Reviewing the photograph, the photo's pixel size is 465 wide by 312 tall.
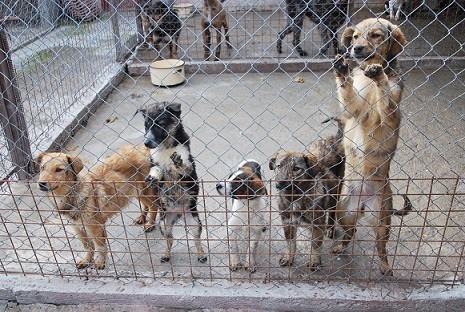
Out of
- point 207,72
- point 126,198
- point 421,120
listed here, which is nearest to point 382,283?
point 126,198

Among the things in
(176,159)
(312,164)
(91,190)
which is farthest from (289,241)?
(91,190)

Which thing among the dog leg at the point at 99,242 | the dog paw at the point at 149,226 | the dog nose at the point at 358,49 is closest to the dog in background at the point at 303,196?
the dog nose at the point at 358,49

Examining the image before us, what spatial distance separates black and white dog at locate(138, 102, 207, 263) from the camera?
3.86 metres

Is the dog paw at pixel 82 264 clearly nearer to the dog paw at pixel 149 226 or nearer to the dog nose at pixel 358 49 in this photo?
the dog paw at pixel 149 226

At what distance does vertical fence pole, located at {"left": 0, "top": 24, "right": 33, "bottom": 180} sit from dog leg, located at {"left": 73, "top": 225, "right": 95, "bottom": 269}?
1.30m

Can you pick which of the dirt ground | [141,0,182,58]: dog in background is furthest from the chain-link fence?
[141,0,182,58]: dog in background

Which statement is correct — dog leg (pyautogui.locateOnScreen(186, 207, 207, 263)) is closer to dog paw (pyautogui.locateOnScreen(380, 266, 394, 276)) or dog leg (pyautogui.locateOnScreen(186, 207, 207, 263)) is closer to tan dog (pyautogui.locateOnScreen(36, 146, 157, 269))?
tan dog (pyautogui.locateOnScreen(36, 146, 157, 269))

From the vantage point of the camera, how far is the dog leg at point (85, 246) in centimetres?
383

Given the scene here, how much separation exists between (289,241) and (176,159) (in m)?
1.17

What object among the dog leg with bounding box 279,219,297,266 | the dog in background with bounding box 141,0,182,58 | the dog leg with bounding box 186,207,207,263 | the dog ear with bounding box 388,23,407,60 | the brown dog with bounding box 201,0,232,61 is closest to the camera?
the dog ear with bounding box 388,23,407,60

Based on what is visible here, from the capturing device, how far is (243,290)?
11.8 ft

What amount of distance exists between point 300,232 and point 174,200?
1.26 metres

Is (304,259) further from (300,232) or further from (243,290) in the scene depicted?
(243,290)

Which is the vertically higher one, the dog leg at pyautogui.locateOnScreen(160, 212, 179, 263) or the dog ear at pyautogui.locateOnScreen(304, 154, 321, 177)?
the dog ear at pyautogui.locateOnScreen(304, 154, 321, 177)
